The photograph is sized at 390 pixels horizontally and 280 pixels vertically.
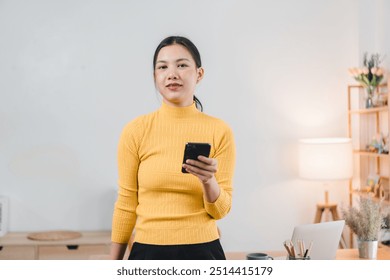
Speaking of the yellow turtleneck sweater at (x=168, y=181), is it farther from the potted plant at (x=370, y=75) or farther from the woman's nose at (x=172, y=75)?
the potted plant at (x=370, y=75)

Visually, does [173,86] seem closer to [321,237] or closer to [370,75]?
[321,237]

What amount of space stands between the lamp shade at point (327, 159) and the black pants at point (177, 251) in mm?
1965

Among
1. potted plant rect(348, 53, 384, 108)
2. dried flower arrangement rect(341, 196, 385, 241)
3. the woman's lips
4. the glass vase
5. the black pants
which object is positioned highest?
potted plant rect(348, 53, 384, 108)

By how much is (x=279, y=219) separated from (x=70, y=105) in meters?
1.36

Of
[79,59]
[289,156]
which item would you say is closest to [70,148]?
[79,59]

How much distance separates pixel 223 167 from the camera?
108cm

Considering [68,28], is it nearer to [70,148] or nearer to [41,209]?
[70,148]

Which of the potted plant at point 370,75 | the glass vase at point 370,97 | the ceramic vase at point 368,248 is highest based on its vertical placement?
the potted plant at point 370,75

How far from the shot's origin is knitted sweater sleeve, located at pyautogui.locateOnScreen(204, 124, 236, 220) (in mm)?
1034

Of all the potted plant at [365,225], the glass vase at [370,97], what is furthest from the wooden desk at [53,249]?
the glass vase at [370,97]

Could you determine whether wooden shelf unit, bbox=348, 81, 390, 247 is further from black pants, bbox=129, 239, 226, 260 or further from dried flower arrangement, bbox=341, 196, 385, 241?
black pants, bbox=129, 239, 226, 260

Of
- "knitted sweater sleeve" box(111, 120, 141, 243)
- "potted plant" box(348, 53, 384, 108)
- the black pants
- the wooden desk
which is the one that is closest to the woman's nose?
"knitted sweater sleeve" box(111, 120, 141, 243)

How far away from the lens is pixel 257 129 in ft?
10.3

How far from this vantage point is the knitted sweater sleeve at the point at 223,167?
3.39 ft
